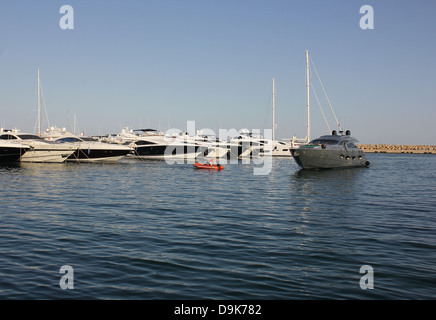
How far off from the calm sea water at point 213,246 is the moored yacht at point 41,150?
924 inches

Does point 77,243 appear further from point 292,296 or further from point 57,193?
point 57,193

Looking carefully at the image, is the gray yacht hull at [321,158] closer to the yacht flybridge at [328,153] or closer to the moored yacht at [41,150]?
the yacht flybridge at [328,153]

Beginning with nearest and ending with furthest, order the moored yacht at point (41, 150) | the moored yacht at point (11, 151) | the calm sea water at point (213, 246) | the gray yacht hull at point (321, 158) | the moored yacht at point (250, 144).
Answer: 1. the calm sea water at point (213, 246)
2. the gray yacht hull at point (321, 158)
3. the moored yacht at point (11, 151)
4. the moored yacht at point (41, 150)
5. the moored yacht at point (250, 144)

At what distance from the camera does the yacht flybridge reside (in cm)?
4072

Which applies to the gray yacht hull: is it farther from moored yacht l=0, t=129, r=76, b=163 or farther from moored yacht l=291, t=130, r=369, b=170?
moored yacht l=0, t=129, r=76, b=163

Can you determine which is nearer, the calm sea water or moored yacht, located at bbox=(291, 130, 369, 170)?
the calm sea water

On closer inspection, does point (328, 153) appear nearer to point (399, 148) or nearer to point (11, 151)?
point (11, 151)

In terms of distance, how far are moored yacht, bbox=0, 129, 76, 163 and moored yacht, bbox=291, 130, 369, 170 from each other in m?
25.5

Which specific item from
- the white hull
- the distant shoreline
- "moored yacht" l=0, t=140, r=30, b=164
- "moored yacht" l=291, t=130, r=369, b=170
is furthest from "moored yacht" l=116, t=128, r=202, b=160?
the distant shoreline

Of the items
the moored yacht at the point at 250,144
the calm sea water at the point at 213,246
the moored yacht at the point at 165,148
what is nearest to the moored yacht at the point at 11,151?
→ the moored yacht at the point at 165,148

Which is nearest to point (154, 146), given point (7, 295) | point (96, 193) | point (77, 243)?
point (96, 193)

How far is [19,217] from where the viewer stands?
15.1 m

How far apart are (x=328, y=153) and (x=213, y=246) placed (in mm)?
32710

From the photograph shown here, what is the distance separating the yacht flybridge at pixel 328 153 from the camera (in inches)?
1603
